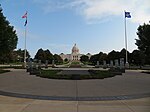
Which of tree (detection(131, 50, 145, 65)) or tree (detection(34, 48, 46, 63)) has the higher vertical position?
tree (detection(34, 48, 46, 63))

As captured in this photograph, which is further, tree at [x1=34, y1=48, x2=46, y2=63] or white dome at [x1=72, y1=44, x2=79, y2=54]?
white dome at [x1=72, y1=44, x2=79, y2=54]

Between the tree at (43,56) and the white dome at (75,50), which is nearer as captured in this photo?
the tree at (43,56)

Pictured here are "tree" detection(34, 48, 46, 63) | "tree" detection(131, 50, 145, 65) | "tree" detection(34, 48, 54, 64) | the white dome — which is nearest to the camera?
"tree" detection(131, 50, 145, 65)

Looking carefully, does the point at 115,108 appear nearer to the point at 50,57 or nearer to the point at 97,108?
the point at 97,108

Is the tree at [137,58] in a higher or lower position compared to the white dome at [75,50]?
lower

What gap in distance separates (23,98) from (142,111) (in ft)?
19.8

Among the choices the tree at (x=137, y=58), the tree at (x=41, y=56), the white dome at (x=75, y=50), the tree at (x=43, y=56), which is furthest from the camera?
the white dome at (x=75, y=50)

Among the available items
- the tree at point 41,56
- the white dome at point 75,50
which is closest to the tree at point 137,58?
the tree at point 41,56

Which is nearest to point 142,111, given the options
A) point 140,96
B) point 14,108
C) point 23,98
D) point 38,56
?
point 140,96

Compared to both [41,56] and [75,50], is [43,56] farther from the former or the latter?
[75,50]

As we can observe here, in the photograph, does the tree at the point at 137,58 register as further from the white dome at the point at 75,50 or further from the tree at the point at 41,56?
the white dome at the point at 75,50

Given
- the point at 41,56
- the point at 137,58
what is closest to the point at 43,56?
the point at 41,56

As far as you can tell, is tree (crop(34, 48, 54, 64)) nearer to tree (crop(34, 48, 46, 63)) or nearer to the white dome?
tree (crop(34, 48, 46, 63))

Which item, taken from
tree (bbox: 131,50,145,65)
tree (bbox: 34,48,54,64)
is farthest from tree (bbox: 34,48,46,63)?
tree (bbox: 131,50,145,65)
